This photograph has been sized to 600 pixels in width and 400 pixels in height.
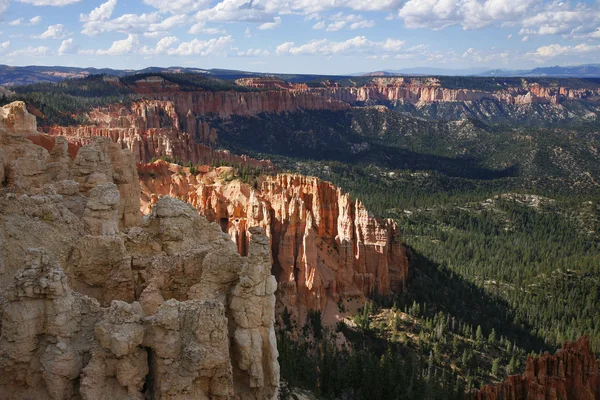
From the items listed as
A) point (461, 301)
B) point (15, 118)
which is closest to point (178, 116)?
point (461, 301)

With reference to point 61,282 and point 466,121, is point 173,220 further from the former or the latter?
point 466,121

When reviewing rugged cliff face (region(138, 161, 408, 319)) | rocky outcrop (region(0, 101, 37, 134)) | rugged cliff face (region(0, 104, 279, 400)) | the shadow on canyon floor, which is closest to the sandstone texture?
rugged cliff face (region(138, 161, 408, 319))

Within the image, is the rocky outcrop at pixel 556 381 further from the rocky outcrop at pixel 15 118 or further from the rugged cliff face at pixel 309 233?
the rocky outcrop at pixel 15 118

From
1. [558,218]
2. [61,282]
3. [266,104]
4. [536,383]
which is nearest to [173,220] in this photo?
[61,282]

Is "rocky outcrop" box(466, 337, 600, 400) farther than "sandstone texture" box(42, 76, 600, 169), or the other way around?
"sandstone texture" box(42, 76, 600, 169)

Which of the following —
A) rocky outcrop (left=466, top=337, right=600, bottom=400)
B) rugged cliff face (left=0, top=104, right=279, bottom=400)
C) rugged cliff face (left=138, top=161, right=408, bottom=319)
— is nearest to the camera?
rugged cliff face (left=0, top=104, right=279, bottom=400)

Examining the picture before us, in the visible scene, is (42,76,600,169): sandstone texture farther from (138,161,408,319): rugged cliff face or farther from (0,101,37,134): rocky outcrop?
(0,101,37,134): rocky outcrop

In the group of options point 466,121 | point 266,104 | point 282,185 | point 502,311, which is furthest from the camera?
point 466,121
